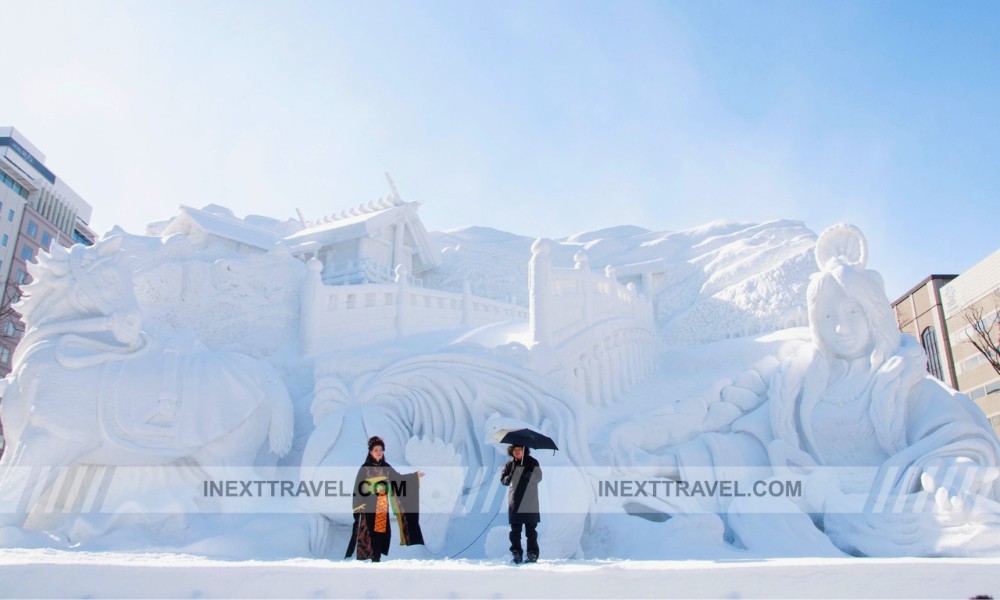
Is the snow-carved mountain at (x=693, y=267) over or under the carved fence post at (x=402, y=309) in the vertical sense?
over

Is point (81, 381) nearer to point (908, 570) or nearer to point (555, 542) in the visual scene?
point (555, 542)

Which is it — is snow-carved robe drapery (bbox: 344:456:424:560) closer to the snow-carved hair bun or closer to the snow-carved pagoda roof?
the snow-carved hair bun

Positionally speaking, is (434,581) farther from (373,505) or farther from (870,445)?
(870,445)

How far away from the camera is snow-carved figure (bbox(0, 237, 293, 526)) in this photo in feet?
21.4

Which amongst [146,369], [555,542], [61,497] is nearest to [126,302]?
[146,369]

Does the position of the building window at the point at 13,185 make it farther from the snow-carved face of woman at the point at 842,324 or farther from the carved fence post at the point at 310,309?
the snow-carved face of woman at the point at 842,324

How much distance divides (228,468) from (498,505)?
2.80 m

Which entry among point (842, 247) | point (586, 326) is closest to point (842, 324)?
point (842, 247)

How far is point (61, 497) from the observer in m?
6.56

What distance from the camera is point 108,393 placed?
6789 mm

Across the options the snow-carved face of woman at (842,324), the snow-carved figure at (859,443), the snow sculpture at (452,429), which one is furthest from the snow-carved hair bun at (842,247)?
the snow sculpture at (452,429)

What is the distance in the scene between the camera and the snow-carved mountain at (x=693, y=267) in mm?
11859

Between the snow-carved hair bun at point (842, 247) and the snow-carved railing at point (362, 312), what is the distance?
17.5 feet

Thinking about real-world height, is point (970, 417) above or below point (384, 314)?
below
